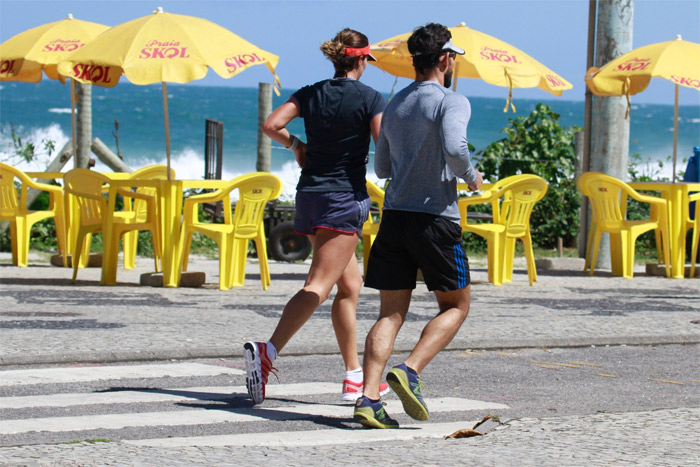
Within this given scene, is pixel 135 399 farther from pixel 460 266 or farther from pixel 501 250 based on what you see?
pixel 501 250

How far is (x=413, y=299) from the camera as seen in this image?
36.3 feet

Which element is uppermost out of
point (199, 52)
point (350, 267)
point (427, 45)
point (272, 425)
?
point (199, 52)

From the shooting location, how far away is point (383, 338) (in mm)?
5609

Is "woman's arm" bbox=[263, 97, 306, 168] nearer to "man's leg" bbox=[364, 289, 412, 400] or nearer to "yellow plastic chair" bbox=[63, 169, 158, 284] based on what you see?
"man's leg" bbox=[364, 289, 412, 400]

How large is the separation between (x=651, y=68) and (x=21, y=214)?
710 cm

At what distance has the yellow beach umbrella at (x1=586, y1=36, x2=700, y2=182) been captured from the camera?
13055 millimetres

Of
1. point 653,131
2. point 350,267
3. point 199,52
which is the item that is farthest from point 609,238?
point 653,131

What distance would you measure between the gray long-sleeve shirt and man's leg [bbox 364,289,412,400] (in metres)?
0.43

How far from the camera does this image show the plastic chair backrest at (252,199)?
37.2ft

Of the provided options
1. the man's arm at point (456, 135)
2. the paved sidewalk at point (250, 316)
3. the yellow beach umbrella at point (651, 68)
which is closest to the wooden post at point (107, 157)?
Result: the paved sidewalk at point (250, 316)

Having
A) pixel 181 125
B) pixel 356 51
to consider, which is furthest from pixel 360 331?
pixel 181 125

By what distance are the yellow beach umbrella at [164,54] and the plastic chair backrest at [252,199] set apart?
3.22 ft

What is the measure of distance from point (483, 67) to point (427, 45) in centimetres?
708

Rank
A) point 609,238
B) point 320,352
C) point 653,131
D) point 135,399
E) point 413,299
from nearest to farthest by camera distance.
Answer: point 135,399 < point 320,352 < point 413,299 < point 609,238 < point 653,131
